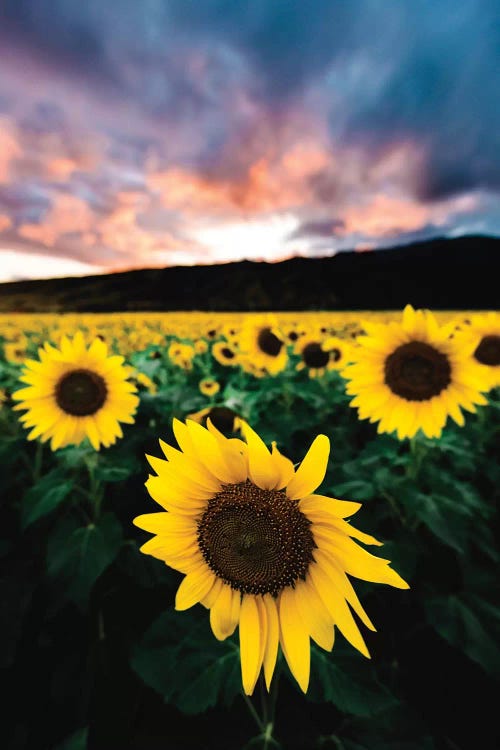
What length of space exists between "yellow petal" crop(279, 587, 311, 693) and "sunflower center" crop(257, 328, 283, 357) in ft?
15.3

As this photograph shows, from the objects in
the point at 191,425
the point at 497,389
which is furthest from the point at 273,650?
the point at 497,389

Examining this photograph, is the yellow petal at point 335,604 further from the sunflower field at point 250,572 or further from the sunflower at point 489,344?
the sunflower at point 489,344

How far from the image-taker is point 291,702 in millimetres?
2240

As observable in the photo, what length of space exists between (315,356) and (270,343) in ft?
2.01

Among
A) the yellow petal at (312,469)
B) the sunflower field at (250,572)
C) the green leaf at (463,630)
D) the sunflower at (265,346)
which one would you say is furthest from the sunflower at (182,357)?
the yellow petal at (312,469)

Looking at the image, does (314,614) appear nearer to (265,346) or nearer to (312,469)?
(312,469)

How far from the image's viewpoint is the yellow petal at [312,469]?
0.99 m

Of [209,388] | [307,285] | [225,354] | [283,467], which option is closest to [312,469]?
[283,467]

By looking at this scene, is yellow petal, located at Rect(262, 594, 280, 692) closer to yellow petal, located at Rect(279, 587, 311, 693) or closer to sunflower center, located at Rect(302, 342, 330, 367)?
yellow petal, located at Rect(279, 587, 311, 693)

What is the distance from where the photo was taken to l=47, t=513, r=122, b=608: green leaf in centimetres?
239

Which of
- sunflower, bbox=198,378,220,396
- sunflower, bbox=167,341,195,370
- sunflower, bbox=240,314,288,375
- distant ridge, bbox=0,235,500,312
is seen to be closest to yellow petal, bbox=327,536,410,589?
sunflower, bbox=198,378,220,396

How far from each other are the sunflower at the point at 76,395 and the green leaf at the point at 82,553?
1.91 ft

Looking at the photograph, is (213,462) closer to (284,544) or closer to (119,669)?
(284,544)

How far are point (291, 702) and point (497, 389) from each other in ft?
15.5
